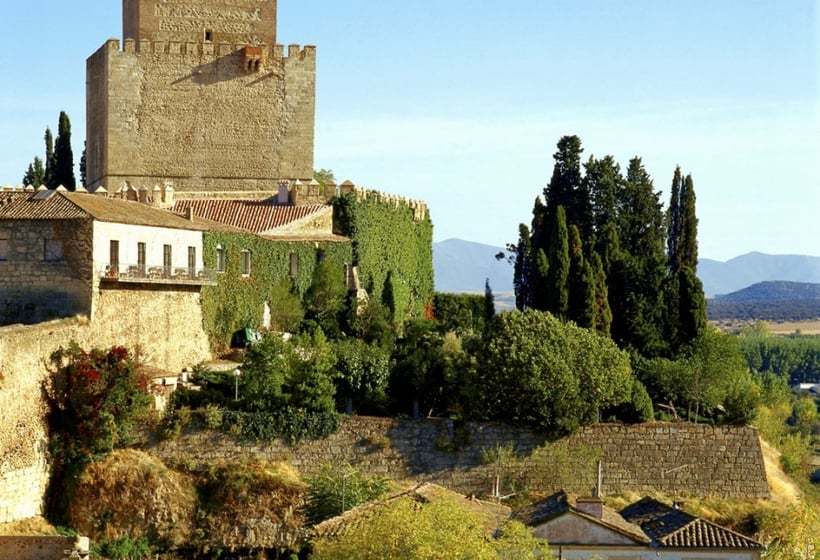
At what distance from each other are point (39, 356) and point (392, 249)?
66.7 ft

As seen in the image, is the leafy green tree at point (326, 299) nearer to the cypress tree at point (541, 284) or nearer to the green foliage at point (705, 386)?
the cypress tree at point (541, 284)

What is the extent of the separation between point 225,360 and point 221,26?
15.3 meters

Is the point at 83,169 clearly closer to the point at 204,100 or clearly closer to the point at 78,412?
the point at 204,100

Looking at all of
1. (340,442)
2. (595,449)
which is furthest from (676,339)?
(340,442)

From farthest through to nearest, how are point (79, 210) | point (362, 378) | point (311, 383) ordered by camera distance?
1. point (362, 378)
2. point (311, 383)
3. point (79, 210)

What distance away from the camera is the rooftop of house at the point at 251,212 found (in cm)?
5409

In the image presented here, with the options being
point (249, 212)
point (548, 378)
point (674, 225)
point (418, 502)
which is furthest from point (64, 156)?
→ point (418, 502)

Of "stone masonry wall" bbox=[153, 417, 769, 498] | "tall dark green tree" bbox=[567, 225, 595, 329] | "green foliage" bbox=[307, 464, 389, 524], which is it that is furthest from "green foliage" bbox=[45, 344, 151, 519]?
"tall dark green tree" bbox=[567, 225, 595, 329]

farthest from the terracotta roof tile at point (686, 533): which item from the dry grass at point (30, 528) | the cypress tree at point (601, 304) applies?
the cypress tree at point (601, 304)

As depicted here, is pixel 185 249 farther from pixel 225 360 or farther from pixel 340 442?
pixel 340 442

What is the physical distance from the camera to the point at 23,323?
43.1 m

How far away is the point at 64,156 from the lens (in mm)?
61250

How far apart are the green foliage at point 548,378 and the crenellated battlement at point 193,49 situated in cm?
1720

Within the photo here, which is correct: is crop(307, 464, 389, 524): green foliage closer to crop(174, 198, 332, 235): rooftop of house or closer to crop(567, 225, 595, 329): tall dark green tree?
crop(567, 225, 595, 329): tall dark green tree
